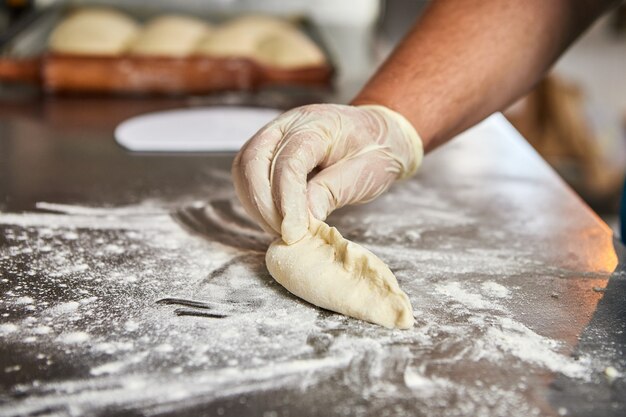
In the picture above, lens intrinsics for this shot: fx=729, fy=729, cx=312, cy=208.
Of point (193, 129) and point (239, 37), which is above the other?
point (239, 37)

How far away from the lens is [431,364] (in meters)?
0.96

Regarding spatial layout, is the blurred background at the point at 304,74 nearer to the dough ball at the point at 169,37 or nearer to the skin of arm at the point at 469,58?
the dough ball at the point at 169,37

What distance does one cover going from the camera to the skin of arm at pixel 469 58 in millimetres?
1457

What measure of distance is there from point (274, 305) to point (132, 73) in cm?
146

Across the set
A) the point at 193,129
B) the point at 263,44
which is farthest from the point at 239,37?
the point at 193,129

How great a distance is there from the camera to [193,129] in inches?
79.9

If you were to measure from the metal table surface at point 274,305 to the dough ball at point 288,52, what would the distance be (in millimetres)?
980

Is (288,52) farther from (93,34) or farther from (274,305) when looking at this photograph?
(274,305)

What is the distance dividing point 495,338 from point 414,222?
1.54 ft

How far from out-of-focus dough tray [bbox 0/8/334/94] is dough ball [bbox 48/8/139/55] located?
0.24 meters

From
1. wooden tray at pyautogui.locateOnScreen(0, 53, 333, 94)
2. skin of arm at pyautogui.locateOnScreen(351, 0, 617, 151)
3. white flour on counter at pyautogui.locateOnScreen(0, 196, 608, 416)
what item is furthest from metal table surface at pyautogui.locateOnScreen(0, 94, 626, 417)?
wooden tray at pyautogui.locateOnScreen(0, 53, 333, 94)

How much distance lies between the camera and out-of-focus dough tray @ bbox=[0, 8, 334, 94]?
230 centimetres

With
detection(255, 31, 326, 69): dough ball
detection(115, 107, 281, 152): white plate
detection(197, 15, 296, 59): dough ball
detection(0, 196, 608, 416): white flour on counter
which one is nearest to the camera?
detection(0, 196, 608, 416): white flour on counter

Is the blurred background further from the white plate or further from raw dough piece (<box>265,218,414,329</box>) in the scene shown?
raw dough piece (<box>265,218,414,329</box>)
